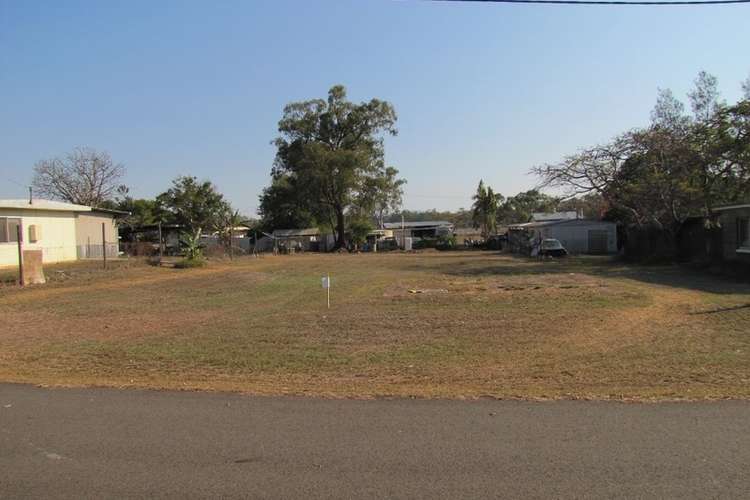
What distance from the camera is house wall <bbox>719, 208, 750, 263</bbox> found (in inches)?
1064

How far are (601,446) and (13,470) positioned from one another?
4.64 m

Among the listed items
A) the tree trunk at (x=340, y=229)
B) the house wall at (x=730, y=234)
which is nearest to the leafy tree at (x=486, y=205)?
the tree trunk at (x=340, y=229)

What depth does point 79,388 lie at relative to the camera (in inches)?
294

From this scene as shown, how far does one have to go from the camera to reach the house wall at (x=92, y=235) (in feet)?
114

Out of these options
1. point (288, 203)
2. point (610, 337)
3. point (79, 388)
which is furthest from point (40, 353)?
point (288, 203)

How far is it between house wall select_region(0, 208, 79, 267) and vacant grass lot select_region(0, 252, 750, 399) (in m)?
10.1

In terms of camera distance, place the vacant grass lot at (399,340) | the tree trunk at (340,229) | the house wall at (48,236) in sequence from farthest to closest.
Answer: the tree trunk at (340,229)
the house wall at (48,236)
the vacant grass lot at (399,340)

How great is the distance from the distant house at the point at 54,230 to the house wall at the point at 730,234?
28641 millimetres

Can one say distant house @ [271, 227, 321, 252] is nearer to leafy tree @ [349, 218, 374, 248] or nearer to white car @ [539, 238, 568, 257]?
leafy tree @ [349, 218, 374, 248]

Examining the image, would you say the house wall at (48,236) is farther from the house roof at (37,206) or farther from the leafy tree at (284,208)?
the leafy tree at (284,208)

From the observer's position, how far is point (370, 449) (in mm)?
4984

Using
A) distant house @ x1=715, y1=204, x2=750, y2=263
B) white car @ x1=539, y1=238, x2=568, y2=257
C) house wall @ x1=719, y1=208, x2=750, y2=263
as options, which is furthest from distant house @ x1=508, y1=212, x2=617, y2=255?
distant house @ x1=715, y1=204, x2=750, y2=263

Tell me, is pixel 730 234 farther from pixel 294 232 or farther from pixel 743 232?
pixel 294 232

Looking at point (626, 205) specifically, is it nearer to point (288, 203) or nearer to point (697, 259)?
point (697, 259)
